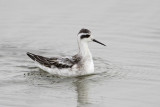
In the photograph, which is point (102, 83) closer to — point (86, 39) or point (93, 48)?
point (86, 39)

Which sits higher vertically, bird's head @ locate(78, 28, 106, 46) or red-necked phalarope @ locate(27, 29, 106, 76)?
bird's head @ locate(78, 28, 106, 46)

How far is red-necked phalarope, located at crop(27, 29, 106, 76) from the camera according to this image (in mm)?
21344

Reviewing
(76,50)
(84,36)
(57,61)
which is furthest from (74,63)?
(76,50)

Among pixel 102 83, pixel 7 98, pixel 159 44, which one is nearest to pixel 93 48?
pixel 159 44

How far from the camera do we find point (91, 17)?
88.8 ft

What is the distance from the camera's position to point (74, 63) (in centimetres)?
2148

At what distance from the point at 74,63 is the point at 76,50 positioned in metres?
2.91

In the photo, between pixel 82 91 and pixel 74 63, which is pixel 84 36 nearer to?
pixel 74 63

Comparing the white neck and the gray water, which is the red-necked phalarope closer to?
the white neck

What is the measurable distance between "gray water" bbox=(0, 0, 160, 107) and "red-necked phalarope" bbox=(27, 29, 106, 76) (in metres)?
0.31

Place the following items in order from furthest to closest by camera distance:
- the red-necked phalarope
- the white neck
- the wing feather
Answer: the white neck < the wing feather < the red-necked phalarope

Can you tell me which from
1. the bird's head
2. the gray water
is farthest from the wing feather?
the bird's head

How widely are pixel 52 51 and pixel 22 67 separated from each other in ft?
7.71

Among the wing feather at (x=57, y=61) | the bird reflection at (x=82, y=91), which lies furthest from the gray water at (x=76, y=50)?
the wing feather at (x=57, y=61)
